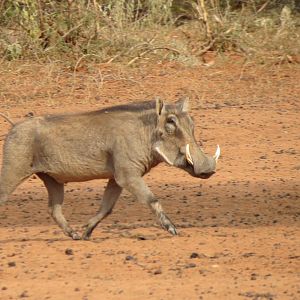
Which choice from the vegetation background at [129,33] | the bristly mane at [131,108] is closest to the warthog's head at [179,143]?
the bristly mane at [131,108]

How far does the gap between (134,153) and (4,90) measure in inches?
242

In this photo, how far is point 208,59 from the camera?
1527cm

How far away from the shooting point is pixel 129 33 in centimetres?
1517

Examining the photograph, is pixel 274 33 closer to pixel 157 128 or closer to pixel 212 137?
pixel 212 137

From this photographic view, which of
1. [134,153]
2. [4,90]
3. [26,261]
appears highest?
[134,153]

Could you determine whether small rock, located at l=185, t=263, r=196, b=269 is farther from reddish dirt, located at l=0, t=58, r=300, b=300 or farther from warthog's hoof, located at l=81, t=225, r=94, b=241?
warthog's hoof, located at l=81, t=225, r=94, b=241

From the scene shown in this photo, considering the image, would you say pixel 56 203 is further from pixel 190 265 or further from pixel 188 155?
pixel 190 265

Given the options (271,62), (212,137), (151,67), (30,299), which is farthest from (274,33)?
(30,299)

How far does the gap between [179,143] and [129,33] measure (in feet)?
24.0

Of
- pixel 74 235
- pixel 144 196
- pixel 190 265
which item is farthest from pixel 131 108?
pixel 190 265

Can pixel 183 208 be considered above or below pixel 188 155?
below

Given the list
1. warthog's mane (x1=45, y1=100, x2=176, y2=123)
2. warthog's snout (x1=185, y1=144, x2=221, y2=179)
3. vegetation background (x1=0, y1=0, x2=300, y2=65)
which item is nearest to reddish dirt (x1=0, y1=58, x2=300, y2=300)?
vegetation background (x1=0, y1=0, x2=300, y2=65)

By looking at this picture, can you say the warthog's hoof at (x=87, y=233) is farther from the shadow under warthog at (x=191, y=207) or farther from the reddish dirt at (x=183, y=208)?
the shadow under warthog at (x=191, y=207)

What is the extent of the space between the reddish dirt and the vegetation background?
1.03 ft
